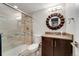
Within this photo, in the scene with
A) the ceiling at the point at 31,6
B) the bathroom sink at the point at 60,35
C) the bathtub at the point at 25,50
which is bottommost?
the bathtub at the point at 25,50

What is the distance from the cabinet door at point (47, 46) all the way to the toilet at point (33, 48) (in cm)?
7

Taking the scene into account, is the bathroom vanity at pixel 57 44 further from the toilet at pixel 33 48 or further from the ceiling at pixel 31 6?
the ceiling at pixel 31 6

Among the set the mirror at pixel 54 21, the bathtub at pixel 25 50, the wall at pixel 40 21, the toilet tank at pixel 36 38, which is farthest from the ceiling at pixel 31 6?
the bathtub at pixel 25 50

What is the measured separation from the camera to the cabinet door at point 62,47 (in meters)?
1.32

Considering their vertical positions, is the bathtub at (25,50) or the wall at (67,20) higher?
the wall at (67,20)

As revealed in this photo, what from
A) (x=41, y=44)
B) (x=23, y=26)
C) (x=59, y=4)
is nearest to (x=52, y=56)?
(x=41, y=44)

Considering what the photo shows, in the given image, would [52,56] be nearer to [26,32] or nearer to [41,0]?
[26,32]

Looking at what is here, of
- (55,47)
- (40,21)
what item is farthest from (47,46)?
(40,21)

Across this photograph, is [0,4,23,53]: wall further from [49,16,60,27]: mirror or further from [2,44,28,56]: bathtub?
[49,16,60,27]: mirror

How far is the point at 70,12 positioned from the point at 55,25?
0.23m

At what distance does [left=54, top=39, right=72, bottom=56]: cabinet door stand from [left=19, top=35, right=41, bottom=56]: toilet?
8.4 inches

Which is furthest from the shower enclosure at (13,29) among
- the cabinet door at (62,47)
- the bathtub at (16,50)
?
the cabinet door at (62,47)

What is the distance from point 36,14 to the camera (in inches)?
53.0

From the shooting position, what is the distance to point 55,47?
136 centimetres
